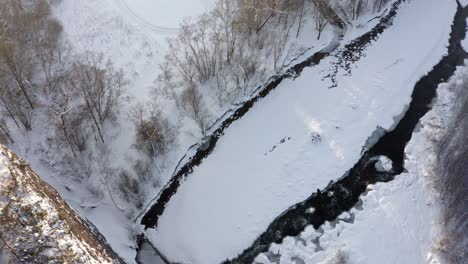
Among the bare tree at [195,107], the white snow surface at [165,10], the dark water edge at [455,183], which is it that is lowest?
the dark water edge at [455,183]

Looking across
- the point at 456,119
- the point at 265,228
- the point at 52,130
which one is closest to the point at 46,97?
the point at 52,130

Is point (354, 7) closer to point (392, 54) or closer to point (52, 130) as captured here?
point (392, 54)

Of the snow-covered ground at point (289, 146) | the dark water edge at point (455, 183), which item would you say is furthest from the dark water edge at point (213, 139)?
the dark water edge at point (455, 183)

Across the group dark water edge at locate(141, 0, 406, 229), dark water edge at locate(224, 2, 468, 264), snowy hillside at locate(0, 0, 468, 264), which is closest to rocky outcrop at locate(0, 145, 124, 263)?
snowy hillside at locate(0, 0, 468, 264)

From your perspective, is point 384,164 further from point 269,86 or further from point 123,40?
point 123,40

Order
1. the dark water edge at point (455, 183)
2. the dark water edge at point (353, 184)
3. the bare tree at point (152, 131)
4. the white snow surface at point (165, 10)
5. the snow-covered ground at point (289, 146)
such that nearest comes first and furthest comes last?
the dark water edge at point (455, 183), the dark water edge at point (353, 184), the snow-covered ground at point (289, 146), the bare tree at point (152, 131), the white snow surface at point (165, 10)

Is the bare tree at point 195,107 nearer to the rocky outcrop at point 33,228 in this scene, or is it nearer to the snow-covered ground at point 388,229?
the snow-covered ground at point 388,229

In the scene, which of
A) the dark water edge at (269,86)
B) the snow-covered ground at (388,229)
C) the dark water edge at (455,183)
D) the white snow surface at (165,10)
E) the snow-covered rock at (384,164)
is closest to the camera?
the dark water edge at (455,183)
